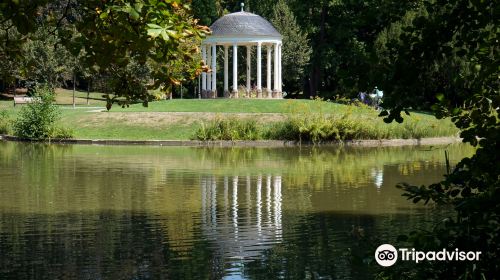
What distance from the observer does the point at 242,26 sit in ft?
179

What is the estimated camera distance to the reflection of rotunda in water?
13.7 meters

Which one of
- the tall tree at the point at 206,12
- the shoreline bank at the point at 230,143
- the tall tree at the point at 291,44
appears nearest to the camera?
the shoreline bank at the point at 230,143

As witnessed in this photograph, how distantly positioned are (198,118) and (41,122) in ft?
24.0

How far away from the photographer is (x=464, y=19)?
21.4 ft

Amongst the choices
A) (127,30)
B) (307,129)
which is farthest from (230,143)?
(127,30)

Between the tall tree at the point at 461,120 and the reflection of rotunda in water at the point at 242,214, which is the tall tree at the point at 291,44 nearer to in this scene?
the reflection of rotunda in water at the point at 242,214

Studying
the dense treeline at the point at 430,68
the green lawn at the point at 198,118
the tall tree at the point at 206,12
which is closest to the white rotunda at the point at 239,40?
the green lawn at the point at 198,118

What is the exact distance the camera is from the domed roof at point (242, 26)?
178ft

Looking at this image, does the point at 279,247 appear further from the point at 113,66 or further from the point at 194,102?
the point at 194,102

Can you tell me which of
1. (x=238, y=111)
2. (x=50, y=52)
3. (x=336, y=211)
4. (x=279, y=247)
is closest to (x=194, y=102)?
(x=238, y=111)

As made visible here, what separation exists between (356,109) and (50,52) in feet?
94.0

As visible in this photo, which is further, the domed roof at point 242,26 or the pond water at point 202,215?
the domed roof at point 242,26

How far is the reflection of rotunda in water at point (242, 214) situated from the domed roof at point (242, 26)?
30189mm

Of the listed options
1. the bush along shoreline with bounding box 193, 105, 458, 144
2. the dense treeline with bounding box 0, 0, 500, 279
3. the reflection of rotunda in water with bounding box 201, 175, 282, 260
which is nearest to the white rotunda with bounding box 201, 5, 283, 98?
the bush along shoreline with bounding box 193, 105, 458, 144
